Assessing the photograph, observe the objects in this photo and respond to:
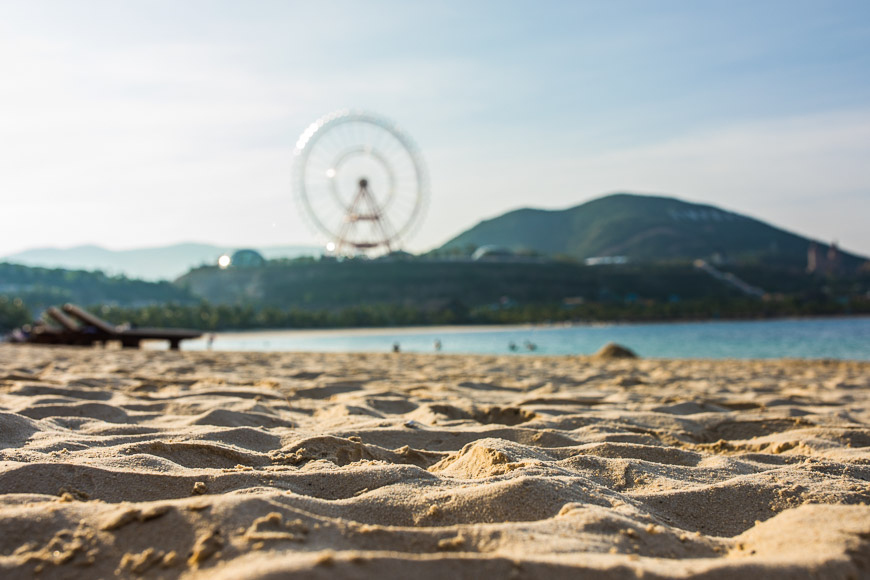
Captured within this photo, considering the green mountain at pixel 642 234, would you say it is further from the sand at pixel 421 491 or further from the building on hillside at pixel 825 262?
the sand at pixel 421 491

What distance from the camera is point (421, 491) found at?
70.1 inches

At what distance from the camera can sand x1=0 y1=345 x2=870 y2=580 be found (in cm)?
128

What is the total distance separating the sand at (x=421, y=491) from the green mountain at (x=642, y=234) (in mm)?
74452

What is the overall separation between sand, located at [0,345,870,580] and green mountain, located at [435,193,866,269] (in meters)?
74.5

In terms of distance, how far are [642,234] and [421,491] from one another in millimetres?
118315

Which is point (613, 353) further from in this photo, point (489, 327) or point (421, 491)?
point (489, 327)

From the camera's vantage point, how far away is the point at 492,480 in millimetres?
1915

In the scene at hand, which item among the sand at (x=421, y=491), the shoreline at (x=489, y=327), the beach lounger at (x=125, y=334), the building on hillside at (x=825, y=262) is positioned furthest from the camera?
the building on hillside at (x=825, y=262)

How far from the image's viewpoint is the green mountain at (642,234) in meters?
102

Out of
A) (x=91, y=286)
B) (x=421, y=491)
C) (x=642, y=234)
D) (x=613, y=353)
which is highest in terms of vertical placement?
(x=642, y=234)

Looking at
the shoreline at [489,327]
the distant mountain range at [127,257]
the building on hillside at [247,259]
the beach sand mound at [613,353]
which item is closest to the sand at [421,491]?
the beach sand mound at [613,353]

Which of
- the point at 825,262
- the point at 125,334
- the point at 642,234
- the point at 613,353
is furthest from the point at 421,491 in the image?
the point at 642,234

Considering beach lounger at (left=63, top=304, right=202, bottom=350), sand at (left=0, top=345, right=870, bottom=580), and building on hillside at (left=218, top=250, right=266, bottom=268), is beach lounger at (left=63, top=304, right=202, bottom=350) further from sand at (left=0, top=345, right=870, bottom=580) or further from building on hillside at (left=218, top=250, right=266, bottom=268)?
building on hillside at (left=218, top=250, right=266, bottom=268)

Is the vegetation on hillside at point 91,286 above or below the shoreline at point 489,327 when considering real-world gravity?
above
